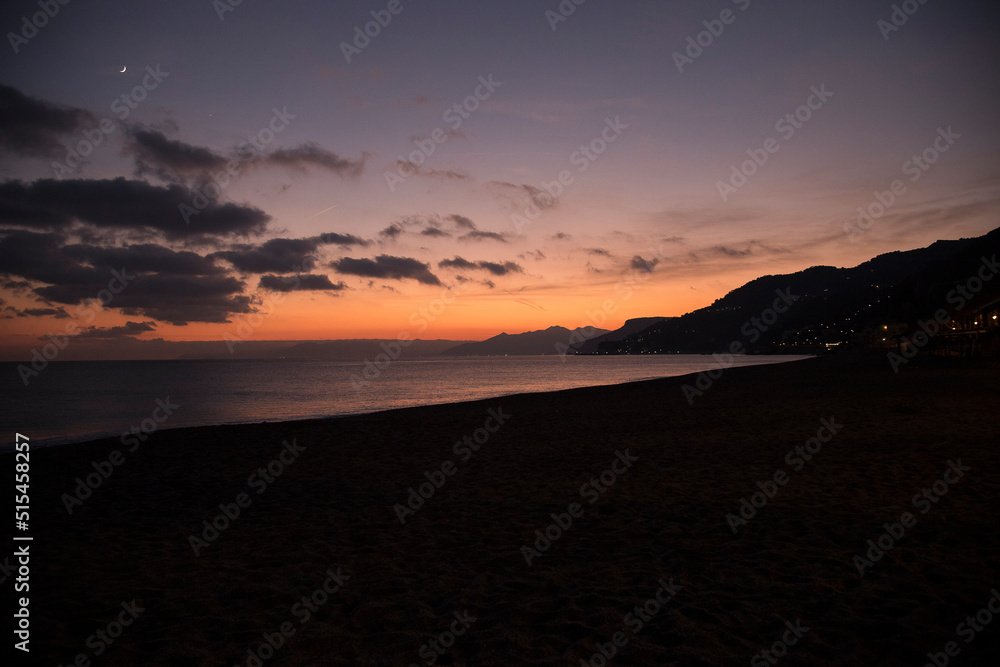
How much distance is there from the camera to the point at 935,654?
3.88m

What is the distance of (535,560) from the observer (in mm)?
6047

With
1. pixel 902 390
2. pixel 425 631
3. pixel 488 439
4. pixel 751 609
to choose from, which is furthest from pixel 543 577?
pixel 902 390

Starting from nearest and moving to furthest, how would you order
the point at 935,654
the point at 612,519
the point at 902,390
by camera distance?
1. the point at 935,654
2. the point at 612,519
3. the point at 902,390

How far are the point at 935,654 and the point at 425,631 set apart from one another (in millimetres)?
4151

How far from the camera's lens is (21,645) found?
4.43 metres

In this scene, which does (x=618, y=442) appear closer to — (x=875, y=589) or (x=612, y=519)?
(x=612, y=519)

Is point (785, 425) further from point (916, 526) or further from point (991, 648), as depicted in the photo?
point (991, 648)

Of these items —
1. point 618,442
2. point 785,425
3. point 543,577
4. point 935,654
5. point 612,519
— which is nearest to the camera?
point 935,654

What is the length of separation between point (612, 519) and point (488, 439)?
320 inches

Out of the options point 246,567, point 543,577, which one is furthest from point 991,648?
point 246,567

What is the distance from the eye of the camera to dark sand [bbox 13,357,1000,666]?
4258 millimetres

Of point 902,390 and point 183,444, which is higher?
point 183,444

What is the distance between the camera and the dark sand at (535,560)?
426cm

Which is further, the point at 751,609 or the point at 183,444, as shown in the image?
the point at 183,444
